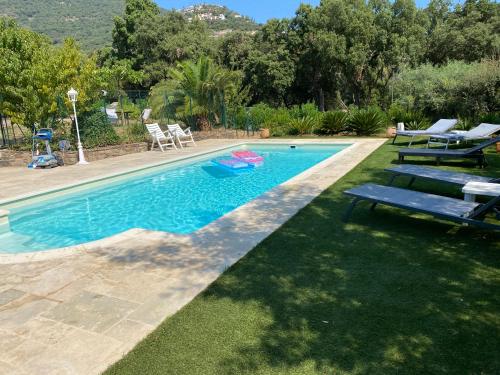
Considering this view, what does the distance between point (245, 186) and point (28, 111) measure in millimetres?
8317

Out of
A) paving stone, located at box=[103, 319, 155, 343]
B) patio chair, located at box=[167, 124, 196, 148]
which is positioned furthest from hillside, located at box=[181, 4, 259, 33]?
paving stone, located at box=[103, 319, 155, 343]

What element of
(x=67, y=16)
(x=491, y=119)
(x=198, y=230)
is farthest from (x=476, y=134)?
(x=67, y=16)

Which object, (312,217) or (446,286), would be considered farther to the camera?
(312,217)

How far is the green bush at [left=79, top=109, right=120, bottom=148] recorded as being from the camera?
14.7m

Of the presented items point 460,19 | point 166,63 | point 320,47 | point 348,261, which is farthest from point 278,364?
point 166,63

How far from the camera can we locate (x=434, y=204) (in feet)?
16.4

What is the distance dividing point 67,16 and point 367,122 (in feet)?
334

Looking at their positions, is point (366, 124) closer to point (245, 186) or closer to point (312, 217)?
point (245, 186)

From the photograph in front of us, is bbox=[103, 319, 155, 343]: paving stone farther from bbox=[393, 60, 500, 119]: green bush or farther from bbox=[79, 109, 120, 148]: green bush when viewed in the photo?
bbox=[393, 60, 500, 119]: green bush

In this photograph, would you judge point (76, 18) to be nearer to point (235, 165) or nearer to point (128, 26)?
point (128, 26)

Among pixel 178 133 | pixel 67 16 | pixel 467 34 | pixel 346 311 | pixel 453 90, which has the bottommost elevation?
pixel 346 311

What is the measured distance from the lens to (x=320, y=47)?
28750mm

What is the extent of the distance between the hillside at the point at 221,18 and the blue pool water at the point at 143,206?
3166 inches

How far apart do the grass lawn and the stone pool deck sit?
25 centimetres
